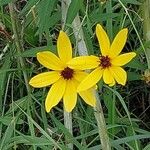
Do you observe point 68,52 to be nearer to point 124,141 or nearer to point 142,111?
point 124,141

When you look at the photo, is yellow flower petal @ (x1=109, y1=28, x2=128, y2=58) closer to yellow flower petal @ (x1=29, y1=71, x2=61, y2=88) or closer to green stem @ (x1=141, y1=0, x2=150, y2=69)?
yellow flower petal @ (x1=29, y1=71, x2=61, y2=88)

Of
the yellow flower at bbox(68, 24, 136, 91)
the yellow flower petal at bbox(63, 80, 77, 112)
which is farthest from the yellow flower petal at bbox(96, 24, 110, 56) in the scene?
the yellow flower petal at bbox(63, 80, 77, 112)

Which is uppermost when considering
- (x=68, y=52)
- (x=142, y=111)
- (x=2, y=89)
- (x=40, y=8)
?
(x=40, y=8)

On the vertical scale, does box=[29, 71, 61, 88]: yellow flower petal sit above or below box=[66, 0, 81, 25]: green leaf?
below

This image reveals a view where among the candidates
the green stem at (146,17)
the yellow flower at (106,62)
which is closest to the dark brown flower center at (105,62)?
the yellow flower at (106,62)

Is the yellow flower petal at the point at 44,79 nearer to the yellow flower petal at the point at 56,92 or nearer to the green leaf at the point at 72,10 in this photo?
the yellow flower petal at the point at 56,92

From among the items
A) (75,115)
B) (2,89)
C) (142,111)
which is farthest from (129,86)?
(2,89)

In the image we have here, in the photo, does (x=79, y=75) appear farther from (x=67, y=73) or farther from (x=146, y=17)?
(x=146, y=17)

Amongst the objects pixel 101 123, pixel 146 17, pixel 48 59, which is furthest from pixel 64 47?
pixel 146 17
